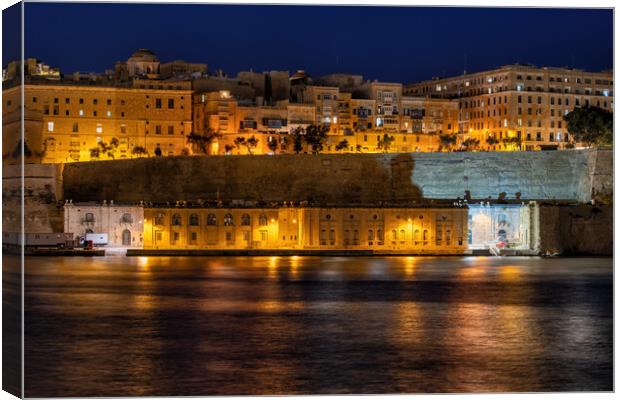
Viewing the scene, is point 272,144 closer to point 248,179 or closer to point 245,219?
point 248,179

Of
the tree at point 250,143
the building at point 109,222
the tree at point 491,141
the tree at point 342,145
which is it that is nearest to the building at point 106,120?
the tree at point 250,143

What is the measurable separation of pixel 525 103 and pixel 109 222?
16.6m

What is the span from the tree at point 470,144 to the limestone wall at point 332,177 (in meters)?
6.90

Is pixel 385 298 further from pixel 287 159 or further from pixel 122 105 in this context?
pixel 122 105

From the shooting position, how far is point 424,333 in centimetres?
1373

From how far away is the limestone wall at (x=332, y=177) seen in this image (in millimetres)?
31922

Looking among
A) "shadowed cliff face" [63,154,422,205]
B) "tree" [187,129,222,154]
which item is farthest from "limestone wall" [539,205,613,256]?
"tree" [187,129,222,154]

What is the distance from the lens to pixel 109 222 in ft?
94.5

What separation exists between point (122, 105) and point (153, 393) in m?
27.6

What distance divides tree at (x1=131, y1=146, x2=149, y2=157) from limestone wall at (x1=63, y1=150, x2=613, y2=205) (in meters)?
2.84

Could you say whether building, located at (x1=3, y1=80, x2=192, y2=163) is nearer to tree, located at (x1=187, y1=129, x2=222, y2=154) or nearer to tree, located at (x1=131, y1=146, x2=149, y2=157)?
tree, located at (x1=131, y1=146, x2=149, y2=157)

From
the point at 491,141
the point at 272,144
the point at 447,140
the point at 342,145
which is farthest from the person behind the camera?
the point at 447,140

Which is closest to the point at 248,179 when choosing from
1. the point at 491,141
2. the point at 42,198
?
the point at 42,198

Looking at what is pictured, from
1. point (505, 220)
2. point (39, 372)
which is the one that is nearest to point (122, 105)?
point (505, 220)
